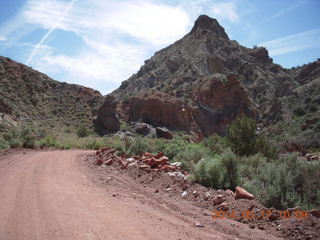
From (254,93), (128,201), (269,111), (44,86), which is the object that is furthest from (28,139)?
(254,93)

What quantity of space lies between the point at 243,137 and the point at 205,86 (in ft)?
112

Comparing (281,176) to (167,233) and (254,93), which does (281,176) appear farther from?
(254,93)

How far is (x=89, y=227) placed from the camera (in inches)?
166

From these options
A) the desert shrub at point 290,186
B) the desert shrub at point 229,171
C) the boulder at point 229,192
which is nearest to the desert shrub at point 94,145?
the desert shrub at point 229,171

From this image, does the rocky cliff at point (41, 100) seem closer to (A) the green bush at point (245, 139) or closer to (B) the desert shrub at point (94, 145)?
(B) the desert shrub at point (94, 145)

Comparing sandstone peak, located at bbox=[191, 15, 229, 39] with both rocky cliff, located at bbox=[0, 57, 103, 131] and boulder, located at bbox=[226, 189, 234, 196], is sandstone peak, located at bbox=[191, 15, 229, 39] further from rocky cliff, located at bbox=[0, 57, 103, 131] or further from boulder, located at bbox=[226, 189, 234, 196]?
boulder, located at bbox=[226, 189, 234, 196]

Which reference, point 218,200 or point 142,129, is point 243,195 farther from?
point 142,129

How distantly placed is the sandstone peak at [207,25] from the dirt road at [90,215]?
219ft

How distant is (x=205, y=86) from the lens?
4769 cm

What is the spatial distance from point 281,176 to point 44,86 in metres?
42.8

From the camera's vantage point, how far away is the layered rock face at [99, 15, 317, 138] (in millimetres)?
42344

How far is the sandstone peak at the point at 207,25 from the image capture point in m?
69.3

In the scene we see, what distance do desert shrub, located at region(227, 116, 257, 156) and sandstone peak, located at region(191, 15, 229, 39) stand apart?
58.2 m

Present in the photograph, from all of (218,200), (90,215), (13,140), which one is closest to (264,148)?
(218,200)
